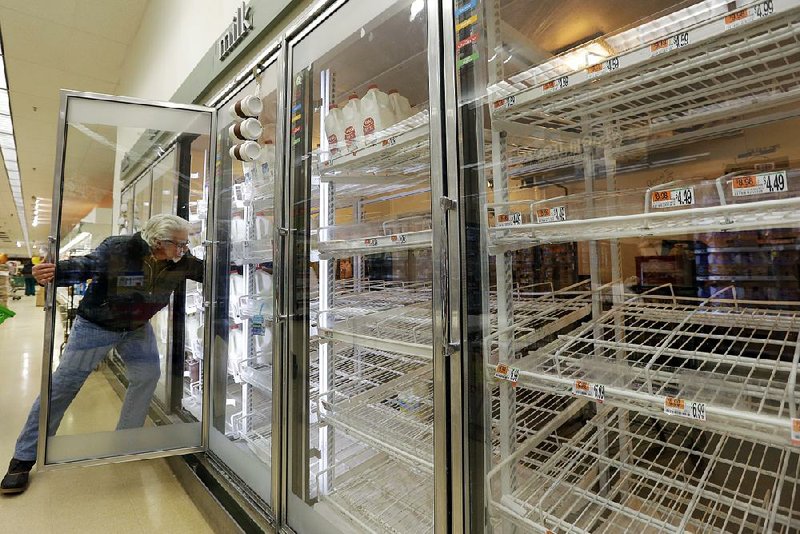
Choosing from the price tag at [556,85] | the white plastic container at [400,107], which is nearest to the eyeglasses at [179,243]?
the white plastic container at [400,107]

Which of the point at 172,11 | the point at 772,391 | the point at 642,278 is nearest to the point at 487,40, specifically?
the point at 642,278

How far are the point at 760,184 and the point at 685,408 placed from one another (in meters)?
0.43

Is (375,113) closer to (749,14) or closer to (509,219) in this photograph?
(509,219)

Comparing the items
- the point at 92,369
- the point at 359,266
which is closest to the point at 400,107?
the point at 359,266

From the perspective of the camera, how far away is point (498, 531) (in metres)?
1.24

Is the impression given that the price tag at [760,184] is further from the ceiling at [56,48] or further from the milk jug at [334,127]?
the ceiling at [56,48]

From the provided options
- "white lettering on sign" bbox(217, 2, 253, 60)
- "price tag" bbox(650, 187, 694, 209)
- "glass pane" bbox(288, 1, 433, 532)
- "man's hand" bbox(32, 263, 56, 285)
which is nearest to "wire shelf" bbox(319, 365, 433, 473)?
"glass pane" bbox(288, 1, 433, 532)

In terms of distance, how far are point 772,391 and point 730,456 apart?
0.93 metres

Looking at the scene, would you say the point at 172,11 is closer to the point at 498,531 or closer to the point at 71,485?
the point at 71,485

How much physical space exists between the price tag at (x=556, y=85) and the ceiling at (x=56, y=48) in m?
4.63

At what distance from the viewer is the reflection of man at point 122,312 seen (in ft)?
7.58

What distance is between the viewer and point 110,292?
7.91ft

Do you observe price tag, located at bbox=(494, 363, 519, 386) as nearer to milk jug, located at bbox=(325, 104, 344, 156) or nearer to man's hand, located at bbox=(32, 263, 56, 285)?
milk jug, located at bbox=(325, 104, 344, 156)

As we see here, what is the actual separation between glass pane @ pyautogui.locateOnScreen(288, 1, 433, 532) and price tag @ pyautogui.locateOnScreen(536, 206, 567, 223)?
1.45ft
